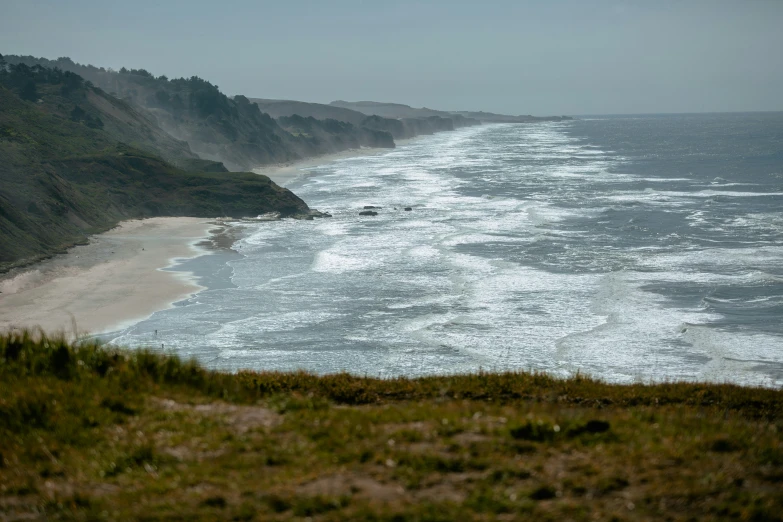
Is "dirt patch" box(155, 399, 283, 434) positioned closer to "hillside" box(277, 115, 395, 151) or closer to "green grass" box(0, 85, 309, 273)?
"green grass" box(0, 85, 309, 273)

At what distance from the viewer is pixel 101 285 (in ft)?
125

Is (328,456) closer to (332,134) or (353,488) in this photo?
(353,488)

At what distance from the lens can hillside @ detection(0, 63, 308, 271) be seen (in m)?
51.6

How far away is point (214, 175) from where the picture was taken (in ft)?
249

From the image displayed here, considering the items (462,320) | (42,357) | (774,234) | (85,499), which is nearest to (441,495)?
(85,499)

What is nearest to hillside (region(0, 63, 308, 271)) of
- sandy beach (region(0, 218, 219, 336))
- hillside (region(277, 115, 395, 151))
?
sandy beach (region(0, 218, 219, 336))

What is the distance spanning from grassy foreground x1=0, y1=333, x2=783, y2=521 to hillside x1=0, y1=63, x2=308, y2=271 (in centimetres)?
3689

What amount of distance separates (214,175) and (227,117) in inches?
2528

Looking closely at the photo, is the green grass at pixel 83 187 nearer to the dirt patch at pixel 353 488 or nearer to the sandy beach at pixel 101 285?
the sandy beach at pixel 101 285

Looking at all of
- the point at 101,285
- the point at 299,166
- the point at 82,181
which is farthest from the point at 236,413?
the point at 299,166

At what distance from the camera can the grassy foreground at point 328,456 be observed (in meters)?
5.87

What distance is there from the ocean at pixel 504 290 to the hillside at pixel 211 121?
49299 millimetres

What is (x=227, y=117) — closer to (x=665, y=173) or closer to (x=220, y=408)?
(x=665, y=173)

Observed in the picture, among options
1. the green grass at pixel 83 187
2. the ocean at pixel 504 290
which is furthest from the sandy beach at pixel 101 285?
the green grass at pixel 83 187
